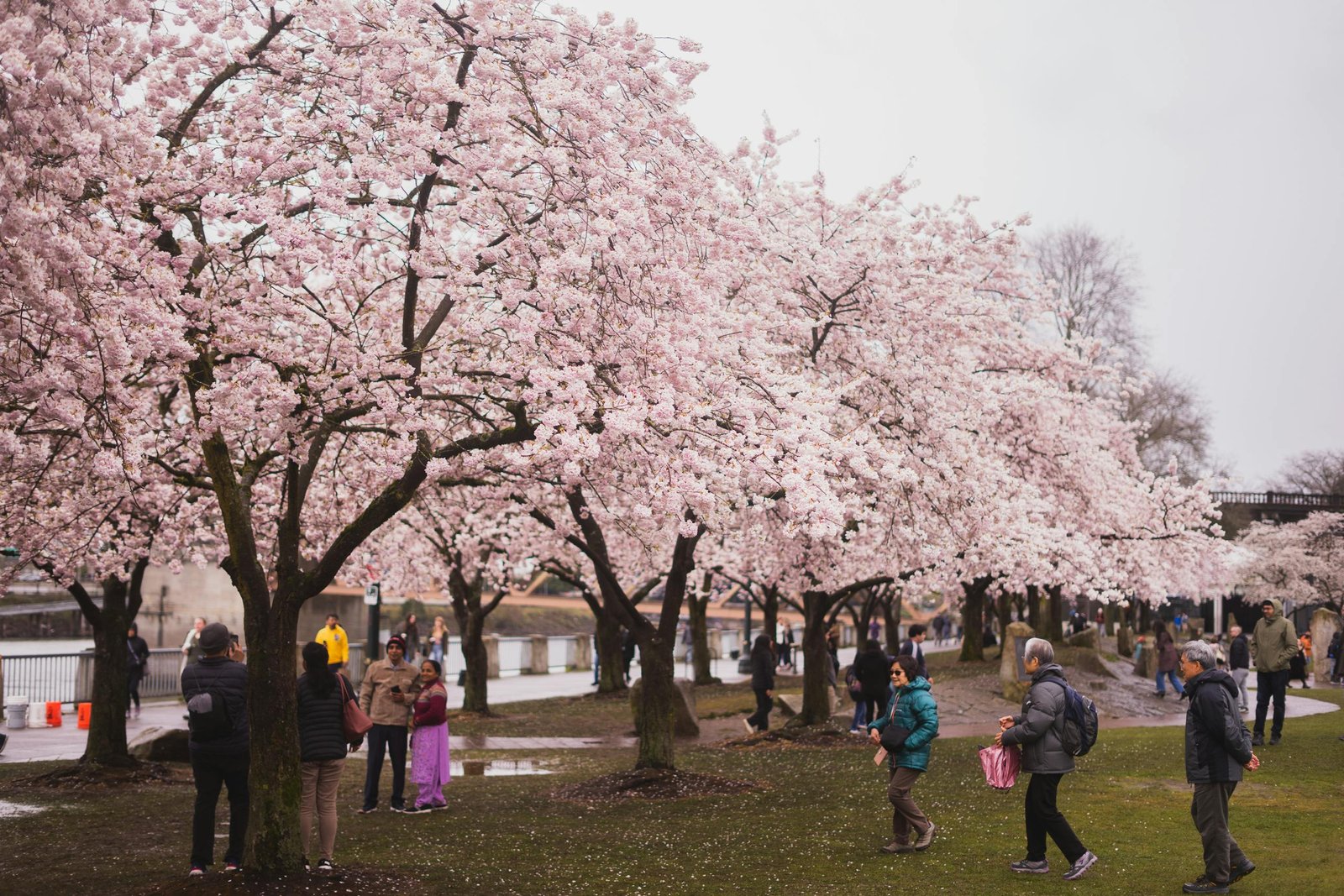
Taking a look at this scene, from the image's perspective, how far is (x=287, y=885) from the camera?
8.88m

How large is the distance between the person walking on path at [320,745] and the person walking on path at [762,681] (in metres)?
12.1

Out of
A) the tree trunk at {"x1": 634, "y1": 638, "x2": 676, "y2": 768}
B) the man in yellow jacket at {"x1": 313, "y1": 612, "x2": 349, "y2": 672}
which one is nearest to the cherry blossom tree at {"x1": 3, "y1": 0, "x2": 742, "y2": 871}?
the tree trunk at {"x1": 634, "y1": 638, "x2": 676, "y2": 768}

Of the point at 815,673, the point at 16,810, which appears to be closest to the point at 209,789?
the point at 16,810

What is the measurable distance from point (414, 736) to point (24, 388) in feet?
21.6

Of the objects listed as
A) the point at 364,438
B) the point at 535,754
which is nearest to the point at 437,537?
the point at 535,754

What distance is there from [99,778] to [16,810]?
1905 mm

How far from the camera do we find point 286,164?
30.6 ft

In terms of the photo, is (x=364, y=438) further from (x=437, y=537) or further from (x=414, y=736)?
(x=437, y=537)

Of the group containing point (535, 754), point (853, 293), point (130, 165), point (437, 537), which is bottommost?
point (535, 754)

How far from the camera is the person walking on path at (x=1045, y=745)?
899 cm

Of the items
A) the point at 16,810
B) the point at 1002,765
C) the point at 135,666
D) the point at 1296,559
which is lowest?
the point at 16,810

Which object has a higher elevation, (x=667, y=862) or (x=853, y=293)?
(x=853, y=293)

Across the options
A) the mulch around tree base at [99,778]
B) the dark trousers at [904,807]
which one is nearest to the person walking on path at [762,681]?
the mulch around tree base at [99,778]

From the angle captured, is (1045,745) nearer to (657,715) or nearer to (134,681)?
(657,715)
